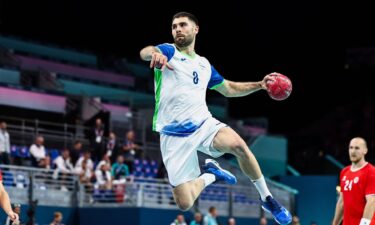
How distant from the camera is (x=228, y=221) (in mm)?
24641

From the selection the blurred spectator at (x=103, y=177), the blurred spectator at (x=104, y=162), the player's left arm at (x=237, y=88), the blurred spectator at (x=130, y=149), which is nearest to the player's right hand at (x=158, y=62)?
the player's left arm at (x=237, y=88)

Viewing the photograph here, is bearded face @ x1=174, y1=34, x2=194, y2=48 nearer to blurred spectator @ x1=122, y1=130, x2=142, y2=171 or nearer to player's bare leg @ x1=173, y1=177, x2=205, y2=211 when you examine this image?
player's bare leg @ x1=173, y1=177, x2=205, y2=211

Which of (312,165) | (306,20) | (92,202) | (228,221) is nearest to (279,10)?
(306,20)

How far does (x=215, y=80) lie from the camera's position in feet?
33.3

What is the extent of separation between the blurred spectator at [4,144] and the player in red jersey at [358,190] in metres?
12.6

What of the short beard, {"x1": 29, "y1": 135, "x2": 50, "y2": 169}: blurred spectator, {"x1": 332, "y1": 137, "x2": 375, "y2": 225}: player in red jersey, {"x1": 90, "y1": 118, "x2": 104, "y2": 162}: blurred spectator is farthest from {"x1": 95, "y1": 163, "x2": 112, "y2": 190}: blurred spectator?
the short beard

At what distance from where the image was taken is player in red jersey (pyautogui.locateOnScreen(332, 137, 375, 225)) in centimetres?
1015

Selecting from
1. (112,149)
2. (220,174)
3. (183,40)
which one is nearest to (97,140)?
(112,149)

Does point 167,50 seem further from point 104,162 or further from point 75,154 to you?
point 75,154

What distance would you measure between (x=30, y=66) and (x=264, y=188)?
21538 millimetres

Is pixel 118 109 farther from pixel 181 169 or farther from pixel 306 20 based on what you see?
pixel 181 169

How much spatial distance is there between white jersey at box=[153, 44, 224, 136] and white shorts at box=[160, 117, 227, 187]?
0.08 meters

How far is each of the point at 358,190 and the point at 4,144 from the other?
13179mm

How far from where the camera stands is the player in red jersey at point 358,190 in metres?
10.1
